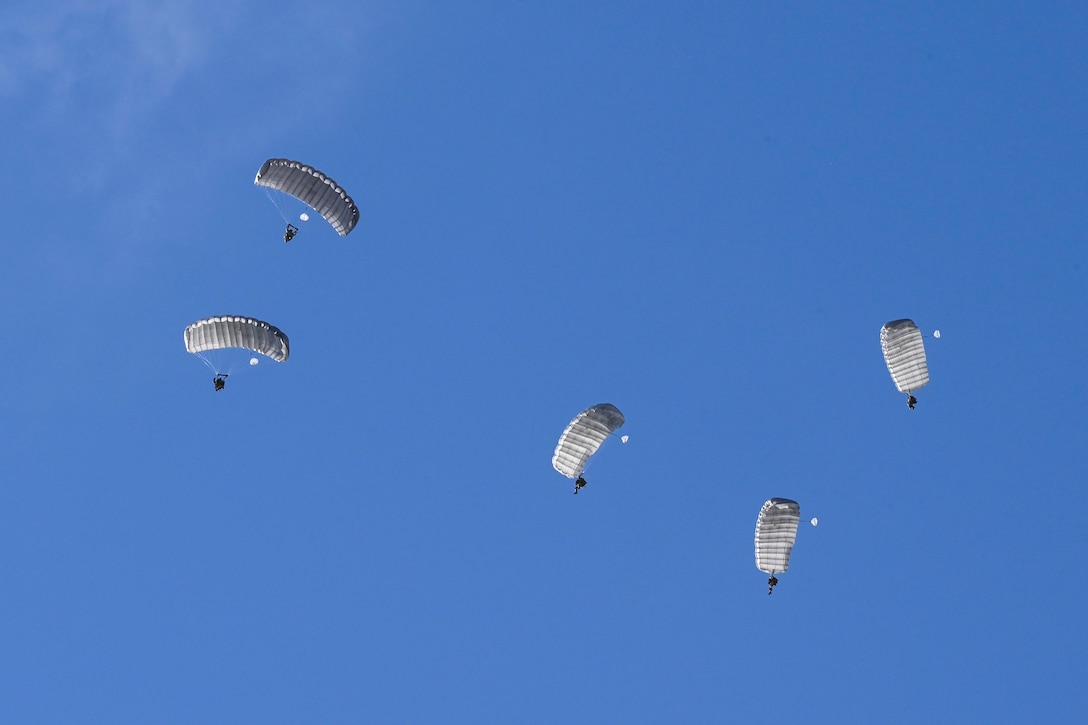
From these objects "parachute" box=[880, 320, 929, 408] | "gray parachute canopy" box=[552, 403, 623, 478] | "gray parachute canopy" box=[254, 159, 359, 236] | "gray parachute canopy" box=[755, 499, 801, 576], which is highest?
"gray parachute canopy" box=[254, 159, 359, 236]

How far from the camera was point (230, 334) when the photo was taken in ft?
218

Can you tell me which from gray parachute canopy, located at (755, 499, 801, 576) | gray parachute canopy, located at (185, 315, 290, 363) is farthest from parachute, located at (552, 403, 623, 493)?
gray parachute canopy, located at (185, 315, 290, 363)

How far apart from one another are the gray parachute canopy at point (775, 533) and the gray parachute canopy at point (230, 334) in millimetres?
21565

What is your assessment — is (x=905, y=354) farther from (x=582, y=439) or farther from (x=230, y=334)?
(x=230, y=334)

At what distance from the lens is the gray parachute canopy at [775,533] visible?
68.4 meters

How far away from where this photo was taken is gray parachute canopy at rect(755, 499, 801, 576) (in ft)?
225

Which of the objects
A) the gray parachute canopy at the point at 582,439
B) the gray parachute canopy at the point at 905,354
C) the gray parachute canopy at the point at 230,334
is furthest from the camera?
the gray parachute canopy at the point at 905,354

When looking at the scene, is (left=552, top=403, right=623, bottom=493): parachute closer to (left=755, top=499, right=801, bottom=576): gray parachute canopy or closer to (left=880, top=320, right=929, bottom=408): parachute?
(left=755, top=499, right=801, bottom=576): gray parachute canopy

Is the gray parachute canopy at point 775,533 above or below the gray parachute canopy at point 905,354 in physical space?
below

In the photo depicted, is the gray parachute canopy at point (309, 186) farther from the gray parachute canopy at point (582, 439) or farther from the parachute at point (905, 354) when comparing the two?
the parachute at point (905, 354)

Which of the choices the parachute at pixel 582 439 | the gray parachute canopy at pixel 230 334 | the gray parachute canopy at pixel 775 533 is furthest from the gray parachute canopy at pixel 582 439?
the gray parachute canopy at pixel 230 334

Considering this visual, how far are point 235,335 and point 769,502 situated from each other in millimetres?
23051

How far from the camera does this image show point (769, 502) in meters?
68.5

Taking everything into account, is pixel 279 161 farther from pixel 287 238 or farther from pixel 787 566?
pixel 787 566
